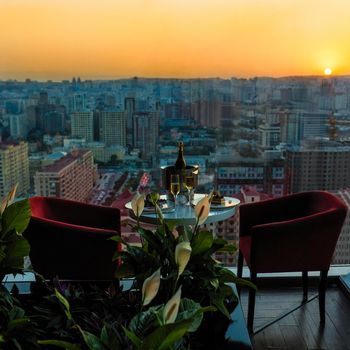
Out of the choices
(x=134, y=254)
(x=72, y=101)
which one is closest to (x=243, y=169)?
(x=72, y=101)

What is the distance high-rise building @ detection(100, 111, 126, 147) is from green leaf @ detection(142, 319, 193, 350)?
2.98m

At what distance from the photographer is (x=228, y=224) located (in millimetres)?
3697

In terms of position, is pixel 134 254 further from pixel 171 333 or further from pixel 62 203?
pixel 62 203

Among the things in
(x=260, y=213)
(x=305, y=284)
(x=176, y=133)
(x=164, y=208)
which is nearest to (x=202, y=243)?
(x=164, y=208)

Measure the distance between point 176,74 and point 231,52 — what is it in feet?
1.58

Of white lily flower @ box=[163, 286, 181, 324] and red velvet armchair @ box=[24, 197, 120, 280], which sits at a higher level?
white lily flower @ box=[163, 286, 181, 324]

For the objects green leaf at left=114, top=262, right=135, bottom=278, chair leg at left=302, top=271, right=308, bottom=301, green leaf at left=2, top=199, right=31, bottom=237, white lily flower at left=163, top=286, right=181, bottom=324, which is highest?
green leaf at left=2, top=199, right=31, bottom=237

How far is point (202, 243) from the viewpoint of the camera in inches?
69.4

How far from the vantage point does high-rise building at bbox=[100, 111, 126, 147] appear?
3.97 meters

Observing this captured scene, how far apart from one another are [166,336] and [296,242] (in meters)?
1.87

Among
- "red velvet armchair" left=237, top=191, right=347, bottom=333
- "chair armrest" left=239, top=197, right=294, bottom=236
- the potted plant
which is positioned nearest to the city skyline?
"chair armrest" left=239, top=197, right=294, bottom=236

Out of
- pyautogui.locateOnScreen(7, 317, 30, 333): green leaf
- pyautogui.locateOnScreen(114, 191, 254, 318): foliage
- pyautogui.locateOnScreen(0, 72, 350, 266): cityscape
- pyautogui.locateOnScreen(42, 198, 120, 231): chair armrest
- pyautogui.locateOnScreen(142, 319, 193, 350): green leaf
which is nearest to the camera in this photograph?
pyautogui.locateOnScreen(142, 319, 193, 350): green leaf

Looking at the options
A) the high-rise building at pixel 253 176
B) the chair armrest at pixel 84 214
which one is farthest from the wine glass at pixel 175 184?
the high-rise building at pixel 253 176

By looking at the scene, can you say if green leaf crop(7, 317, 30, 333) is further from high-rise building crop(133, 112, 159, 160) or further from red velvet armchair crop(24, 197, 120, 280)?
high-rise building crop(133, 112, 159, 160)
